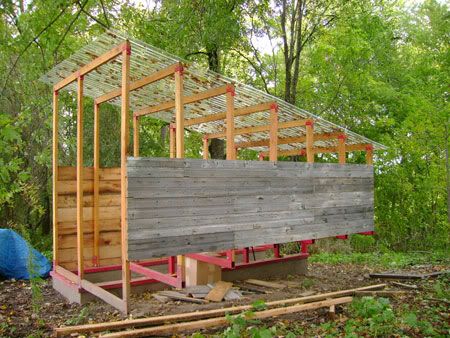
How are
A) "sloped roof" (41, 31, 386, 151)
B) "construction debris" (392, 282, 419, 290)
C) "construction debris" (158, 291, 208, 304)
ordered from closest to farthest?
1. "sloped roof" (41, 31, 386, 151)
2. "construction debris" (158, 291, 208, 304)
3. "construction debris" (392, 282, 419, 290)

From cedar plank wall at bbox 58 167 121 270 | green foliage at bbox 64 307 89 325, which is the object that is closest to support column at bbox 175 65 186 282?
green foliage at bbox 64 307 89 325

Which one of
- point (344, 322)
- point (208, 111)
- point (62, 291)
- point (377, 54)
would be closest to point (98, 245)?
point (62, 291)

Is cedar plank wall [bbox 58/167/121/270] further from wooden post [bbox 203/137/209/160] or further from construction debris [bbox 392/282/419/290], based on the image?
construction debris [bbox 392/282/419/290]

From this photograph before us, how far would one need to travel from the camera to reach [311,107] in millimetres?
16328

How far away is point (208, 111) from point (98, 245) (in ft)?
10.6

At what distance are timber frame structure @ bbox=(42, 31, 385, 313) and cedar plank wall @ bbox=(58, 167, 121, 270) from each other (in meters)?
0.02

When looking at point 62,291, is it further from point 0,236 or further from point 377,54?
point 377,54

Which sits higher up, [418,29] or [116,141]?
[418,29]

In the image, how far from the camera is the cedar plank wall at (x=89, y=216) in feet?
25.5

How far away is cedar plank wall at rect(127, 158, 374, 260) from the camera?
5125mm

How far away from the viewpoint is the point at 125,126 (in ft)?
18.0

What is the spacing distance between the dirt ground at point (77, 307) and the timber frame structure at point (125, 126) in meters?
0.29

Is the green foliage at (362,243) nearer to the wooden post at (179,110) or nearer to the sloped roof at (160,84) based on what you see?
the sloped roof at (160,84)

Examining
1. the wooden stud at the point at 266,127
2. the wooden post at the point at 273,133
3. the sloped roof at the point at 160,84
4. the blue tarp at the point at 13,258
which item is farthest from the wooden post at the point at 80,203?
the wooden stud at the point at 266,127
